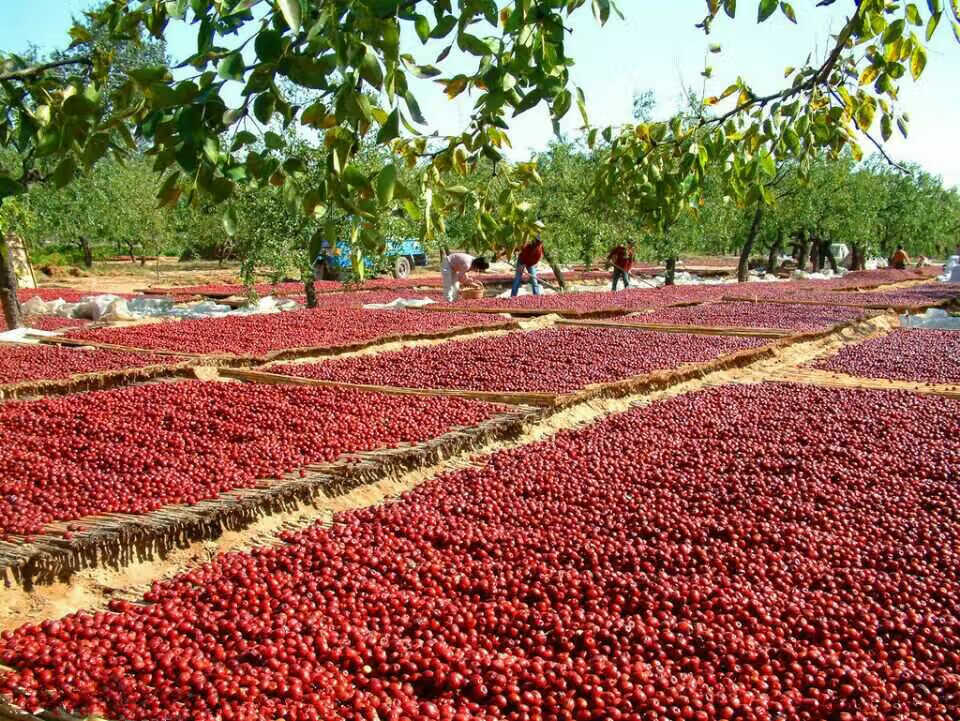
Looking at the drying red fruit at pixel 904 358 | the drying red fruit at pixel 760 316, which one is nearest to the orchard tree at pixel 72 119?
the drying red fruit at pixel 904 358

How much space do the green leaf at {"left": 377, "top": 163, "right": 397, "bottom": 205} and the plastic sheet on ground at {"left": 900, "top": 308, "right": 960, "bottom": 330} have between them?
1064 cm

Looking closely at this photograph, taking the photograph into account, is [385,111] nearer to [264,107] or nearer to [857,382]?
[264,107]

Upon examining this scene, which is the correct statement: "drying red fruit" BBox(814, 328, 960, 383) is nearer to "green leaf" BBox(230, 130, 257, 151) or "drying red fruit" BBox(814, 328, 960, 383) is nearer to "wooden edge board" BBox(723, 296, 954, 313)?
"wooden edge board" BBox(723, 296, 954, 313)

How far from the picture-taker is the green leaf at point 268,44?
1.24 meters

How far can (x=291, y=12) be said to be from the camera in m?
1.14

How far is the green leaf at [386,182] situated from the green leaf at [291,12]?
24cm

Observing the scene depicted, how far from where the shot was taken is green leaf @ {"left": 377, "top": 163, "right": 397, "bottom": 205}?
1240 millimetres

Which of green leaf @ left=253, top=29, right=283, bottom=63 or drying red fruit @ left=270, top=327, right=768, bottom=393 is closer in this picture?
green leaf @ left=253, top=29, right=283, bottom=63

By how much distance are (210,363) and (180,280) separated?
2202 cm

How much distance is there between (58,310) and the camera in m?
13.3

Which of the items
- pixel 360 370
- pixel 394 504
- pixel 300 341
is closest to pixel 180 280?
pixel 300 341

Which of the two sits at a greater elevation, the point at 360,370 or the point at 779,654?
the point at 360,370

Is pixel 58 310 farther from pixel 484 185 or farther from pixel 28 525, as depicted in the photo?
pixel 484 185

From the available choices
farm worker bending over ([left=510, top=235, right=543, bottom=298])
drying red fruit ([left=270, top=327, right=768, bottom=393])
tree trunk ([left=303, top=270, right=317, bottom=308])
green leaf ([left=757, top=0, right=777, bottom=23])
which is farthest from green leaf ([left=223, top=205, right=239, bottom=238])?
farm worker bending over ([left=510, top=235, right=543, bottom=298])
